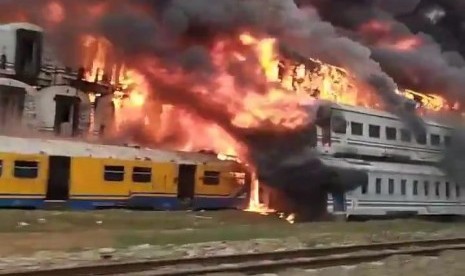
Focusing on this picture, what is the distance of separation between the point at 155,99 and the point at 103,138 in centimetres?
308

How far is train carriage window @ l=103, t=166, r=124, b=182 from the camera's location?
2934 centimetres

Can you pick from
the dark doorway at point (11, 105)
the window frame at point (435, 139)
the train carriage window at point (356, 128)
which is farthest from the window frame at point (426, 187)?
the dark doorway at point (11, 105)

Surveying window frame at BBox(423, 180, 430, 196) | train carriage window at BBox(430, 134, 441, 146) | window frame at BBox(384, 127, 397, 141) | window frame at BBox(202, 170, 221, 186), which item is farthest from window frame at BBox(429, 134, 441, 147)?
window frame at BBox(202, 170, 221, 186)

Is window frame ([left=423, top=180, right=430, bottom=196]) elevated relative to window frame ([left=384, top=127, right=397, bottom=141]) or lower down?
lower down

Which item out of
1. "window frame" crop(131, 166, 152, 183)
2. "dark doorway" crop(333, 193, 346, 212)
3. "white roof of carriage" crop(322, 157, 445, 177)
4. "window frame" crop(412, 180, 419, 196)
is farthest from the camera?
"window frame" crop(412, 180, 419, 196)

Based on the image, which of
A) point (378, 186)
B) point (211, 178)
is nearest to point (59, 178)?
point (211, 178)

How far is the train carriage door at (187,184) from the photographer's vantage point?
32.4 m

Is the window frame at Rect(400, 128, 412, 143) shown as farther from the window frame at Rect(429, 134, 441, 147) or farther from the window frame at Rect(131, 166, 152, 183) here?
the window frame at Rect(131, 166, 152, 183)

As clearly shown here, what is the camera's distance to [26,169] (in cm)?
2723

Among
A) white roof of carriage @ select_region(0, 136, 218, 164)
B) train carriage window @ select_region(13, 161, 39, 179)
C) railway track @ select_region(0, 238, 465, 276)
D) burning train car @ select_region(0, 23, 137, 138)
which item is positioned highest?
burning train car @ select_region(0, 23, 137, 138)

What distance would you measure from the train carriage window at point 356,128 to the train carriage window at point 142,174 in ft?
33.4

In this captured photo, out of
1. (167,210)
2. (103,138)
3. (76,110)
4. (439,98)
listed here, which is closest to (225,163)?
(167,210)

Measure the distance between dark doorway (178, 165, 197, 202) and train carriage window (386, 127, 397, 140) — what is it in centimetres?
1087

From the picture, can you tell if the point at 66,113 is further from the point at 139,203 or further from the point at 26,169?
the point at 26,169
